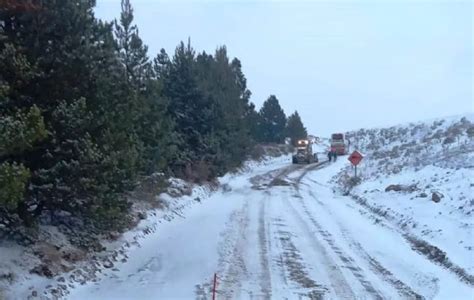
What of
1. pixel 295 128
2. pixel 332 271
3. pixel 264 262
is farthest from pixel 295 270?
pixel 295 128

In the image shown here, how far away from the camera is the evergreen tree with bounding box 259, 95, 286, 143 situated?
84062 mm

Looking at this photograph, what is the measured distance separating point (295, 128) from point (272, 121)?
8.41m

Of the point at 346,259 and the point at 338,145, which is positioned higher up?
the point at 338,145

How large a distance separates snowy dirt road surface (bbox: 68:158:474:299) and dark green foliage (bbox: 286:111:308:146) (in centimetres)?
7008

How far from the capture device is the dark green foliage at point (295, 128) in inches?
3701

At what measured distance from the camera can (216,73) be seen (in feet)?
157

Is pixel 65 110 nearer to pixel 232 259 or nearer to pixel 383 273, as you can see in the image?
pixel 232 259

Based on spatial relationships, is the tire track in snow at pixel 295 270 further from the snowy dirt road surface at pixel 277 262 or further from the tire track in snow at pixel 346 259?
the tire track in snow at pixel 346 259

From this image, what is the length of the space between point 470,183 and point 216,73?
29.8 m

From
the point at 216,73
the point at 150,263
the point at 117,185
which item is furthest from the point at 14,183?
the point at 216,73

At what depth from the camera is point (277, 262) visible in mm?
14164

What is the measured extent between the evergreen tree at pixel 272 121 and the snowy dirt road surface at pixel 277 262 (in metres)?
60.4

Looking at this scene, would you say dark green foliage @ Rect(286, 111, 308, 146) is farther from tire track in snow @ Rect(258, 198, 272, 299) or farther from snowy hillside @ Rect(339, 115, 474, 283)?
tire track in snow @ Rect(258, 198, 272, 299)

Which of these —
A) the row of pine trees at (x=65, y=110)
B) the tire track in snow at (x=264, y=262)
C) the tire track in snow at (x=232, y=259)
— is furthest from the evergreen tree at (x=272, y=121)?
the row of pine trees at (x=65, y=110)
